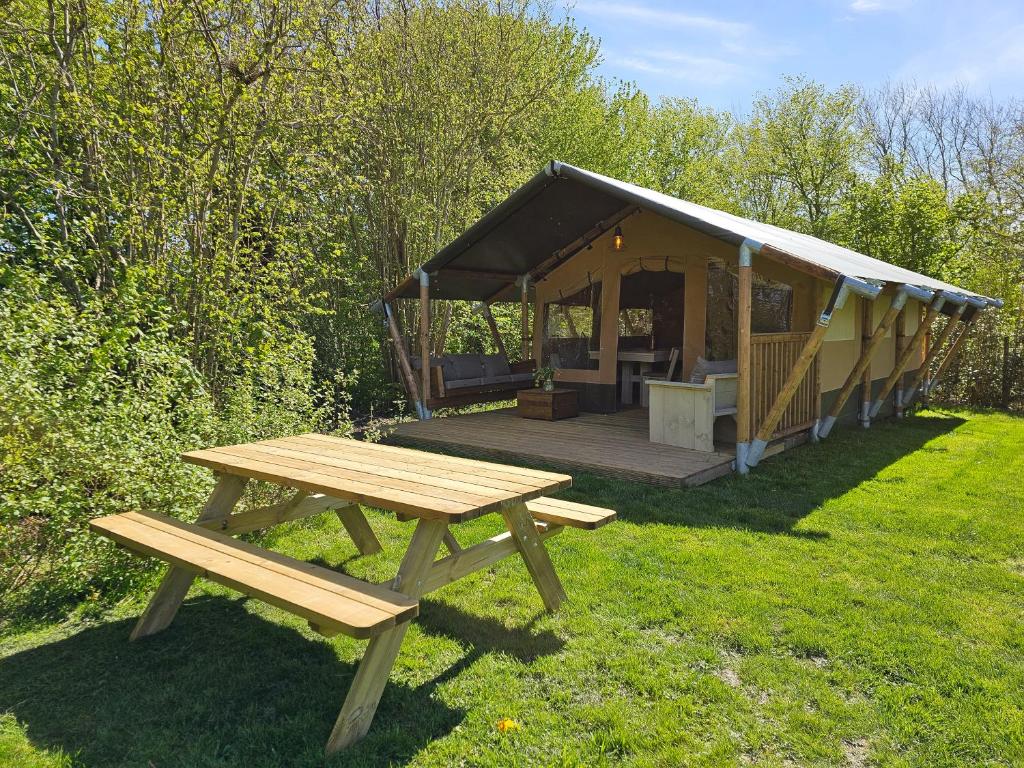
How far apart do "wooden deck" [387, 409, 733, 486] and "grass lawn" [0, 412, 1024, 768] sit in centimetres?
134

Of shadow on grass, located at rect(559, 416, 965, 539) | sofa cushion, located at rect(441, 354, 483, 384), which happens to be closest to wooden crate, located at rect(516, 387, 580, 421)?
sofa cushion, located at rect(441, 354, 483, 384)

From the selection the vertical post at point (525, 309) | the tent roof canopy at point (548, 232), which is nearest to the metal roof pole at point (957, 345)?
the tent roof canopy at point (548, 232)

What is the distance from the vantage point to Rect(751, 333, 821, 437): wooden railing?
19.4ft

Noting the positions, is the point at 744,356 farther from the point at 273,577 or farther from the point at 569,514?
the point at 273,577

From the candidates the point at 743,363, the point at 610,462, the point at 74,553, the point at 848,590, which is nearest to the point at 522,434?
the point at 610,462

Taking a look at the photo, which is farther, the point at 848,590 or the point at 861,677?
the point at 848,590

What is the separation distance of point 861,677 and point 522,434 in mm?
4728

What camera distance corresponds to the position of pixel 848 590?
3316 mm

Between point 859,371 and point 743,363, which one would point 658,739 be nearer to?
point 743,363

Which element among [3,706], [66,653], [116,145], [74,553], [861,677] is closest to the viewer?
[3,706]

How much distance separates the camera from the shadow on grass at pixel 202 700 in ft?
6.88

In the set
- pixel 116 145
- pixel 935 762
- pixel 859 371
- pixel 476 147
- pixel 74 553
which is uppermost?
pixel 476 147

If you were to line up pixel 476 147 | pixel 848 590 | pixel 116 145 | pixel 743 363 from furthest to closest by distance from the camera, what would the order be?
1. pixel 476 147
2. pixel 743 363
3. pixel 116 145
4. pixel 848 590

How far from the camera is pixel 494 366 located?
907cm
